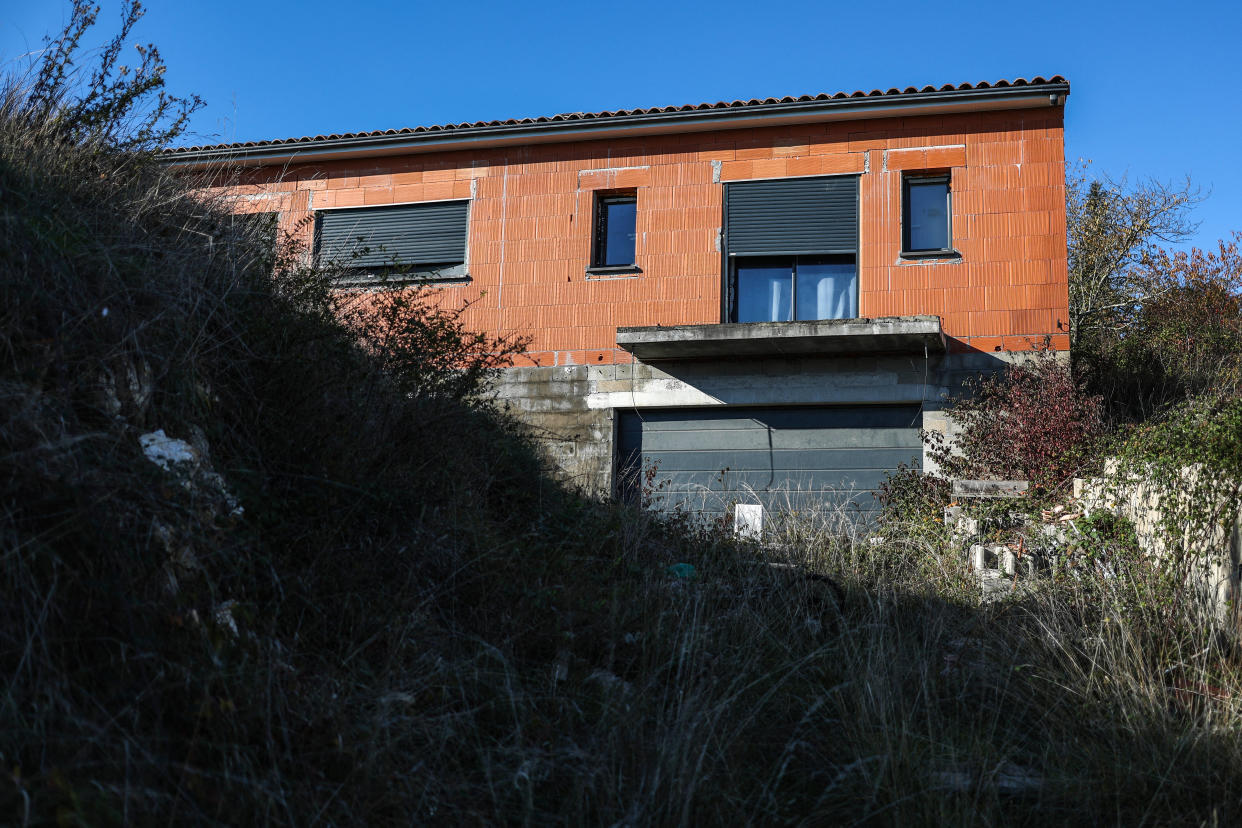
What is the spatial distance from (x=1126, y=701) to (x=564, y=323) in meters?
8.35

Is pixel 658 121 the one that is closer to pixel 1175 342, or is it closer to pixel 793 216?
pixel 793 216

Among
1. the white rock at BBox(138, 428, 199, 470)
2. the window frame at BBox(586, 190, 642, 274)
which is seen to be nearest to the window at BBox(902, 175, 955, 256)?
the window frame at BBox(586, 190, 642, 274)

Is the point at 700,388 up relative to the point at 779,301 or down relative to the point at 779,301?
down

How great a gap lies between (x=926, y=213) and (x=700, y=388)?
346 centimetres

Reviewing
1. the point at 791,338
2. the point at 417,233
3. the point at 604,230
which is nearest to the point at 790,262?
the point at 791,338

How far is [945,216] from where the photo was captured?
1174cm

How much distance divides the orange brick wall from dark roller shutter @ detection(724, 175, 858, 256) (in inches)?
5.7

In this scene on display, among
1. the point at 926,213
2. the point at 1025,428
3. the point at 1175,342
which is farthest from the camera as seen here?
the point at 1175,342

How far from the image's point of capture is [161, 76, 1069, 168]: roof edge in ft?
37.0

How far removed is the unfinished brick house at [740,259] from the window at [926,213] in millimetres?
27

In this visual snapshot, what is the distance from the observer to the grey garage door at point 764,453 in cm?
1118

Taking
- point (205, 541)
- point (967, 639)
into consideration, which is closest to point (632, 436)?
point (967, 639)

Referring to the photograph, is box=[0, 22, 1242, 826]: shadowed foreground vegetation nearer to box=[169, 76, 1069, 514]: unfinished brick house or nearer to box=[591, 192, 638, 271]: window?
box=[169, 76, 1069, 514]: unfinished brick house

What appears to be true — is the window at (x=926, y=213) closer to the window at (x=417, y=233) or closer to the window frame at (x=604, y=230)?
the window frame at (x=604, y=230)
